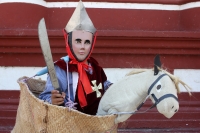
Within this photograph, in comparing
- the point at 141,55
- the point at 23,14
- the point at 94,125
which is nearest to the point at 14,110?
the point at 23,14

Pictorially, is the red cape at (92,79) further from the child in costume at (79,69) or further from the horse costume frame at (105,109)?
the horse costume frame at (105,109)

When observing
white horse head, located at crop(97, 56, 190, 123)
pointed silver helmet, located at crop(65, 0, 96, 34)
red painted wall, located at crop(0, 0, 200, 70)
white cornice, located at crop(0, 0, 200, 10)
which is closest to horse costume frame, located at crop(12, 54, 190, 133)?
white horse head, located at crop(97, 56, 190, 123)

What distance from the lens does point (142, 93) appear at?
1.48 metres

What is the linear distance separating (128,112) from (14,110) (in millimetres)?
1571

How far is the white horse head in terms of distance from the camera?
53.5 inches

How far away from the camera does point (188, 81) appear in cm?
293

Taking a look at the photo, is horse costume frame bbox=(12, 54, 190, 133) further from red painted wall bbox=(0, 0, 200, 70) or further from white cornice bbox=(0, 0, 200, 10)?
white cornice bbox=(0, 0, 200, 10)

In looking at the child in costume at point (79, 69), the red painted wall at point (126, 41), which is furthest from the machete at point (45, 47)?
the red painted wall at point (126, 41)

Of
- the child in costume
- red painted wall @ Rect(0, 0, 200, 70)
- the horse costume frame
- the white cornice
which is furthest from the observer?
the white cornice

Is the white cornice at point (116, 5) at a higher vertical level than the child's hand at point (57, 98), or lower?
higher

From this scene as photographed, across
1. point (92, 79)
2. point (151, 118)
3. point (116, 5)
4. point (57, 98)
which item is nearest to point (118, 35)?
point (116, 5)

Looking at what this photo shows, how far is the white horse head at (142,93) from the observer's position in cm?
136

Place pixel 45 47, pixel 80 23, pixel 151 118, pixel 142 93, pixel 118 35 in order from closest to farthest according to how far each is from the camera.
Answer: pixel 45 47 → pixel 142 93 → pixel 80 23 → pixel 118 35 → pixel 151 118

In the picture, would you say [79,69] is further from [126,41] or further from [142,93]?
[126,41]
